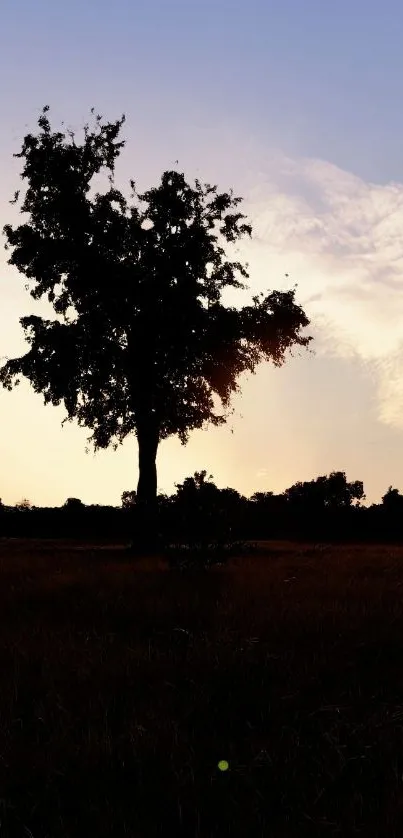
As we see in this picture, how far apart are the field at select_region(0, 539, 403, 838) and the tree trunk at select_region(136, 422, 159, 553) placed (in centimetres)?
1774

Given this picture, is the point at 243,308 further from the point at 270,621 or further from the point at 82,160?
the point at 270,621

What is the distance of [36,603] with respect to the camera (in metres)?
11.5

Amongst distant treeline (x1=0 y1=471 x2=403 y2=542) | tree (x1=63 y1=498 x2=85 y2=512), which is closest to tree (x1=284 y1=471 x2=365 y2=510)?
distant treeline (x1=0 y1=471 x2=403 y2=542)

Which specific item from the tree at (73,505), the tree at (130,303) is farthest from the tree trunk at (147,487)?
the tree at (73,505)

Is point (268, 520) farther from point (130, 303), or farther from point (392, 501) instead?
point (130, 303)

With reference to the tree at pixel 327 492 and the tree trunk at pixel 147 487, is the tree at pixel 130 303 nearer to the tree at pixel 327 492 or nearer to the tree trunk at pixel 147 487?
the tree trunk at pixel 147 487

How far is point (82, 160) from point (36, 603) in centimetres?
2304

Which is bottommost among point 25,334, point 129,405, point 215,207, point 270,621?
point 270,621

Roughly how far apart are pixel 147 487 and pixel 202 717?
78.5 feet

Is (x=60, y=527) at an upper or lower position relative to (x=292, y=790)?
upper

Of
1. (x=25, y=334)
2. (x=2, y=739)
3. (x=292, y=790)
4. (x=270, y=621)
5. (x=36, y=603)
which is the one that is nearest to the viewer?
(x=292, y=790)

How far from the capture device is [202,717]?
6.39 m

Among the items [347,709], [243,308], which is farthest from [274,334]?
[347,709]

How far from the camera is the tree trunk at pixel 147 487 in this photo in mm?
29016
